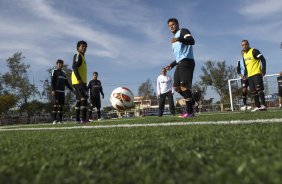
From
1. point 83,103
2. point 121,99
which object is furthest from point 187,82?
point 121,99

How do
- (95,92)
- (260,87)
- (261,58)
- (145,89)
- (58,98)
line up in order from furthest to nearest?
(145,89)
(95,92)
(58,98)
(260,87)
(261,58)

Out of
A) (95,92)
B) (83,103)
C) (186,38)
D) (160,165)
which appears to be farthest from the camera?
(95,92)

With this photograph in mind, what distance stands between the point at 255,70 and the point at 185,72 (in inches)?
133

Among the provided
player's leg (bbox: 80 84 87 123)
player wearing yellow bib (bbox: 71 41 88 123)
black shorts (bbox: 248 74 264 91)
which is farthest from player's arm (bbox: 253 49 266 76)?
player's leg (bbox: 80 84 87 123)

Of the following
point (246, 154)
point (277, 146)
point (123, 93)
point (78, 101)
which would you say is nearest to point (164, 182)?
point (246, 154)

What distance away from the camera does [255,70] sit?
963 cm

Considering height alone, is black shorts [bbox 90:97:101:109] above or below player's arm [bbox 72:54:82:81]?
below

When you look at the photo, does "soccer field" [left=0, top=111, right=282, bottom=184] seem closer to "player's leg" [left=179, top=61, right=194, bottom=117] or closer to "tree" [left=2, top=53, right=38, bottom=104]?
"player's leg" [left=179, top=61, right=194, bottom=117]

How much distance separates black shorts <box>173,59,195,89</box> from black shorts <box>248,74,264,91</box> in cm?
310

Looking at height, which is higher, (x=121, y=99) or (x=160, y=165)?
(x=121, y=99)

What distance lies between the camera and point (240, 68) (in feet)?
38.0

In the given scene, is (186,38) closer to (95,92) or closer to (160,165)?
(160,165)

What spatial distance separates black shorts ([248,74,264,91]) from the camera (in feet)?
31.2

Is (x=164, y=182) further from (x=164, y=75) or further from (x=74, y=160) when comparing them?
(x=164, y=75)
